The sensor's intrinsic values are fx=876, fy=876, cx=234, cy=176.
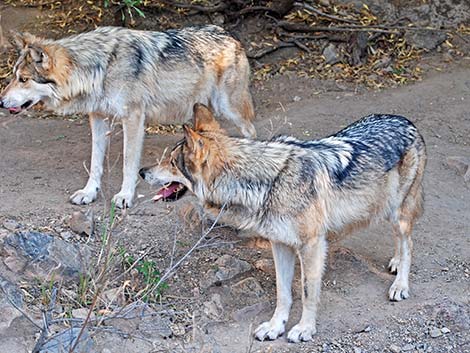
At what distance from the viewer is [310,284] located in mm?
5926

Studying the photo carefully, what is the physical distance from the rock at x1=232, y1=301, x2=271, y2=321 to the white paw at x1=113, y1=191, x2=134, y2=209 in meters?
1.72

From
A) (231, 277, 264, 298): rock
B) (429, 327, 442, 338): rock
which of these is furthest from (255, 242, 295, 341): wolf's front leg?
(429, 327, 442, 338): rock

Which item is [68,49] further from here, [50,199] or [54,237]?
[54,237]

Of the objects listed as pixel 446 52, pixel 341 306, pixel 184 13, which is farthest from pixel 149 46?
pixel 446 52

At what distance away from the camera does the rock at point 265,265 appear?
669 cm

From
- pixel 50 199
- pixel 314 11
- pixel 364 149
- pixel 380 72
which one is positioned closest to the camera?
pixel 364 149

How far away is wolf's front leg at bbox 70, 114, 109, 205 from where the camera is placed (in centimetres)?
758

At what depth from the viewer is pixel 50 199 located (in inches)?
298

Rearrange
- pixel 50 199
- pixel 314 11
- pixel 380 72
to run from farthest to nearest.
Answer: pixel 314 11
pixel 380 72
pixel 50 199

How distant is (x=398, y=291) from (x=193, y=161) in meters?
1.92

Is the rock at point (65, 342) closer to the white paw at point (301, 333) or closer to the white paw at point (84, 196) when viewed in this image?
the white paw at point (301, 333)

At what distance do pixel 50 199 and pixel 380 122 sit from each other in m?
2.94

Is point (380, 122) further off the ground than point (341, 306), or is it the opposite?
point (380, 122)

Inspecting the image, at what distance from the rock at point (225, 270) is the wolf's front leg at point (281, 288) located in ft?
1.69
